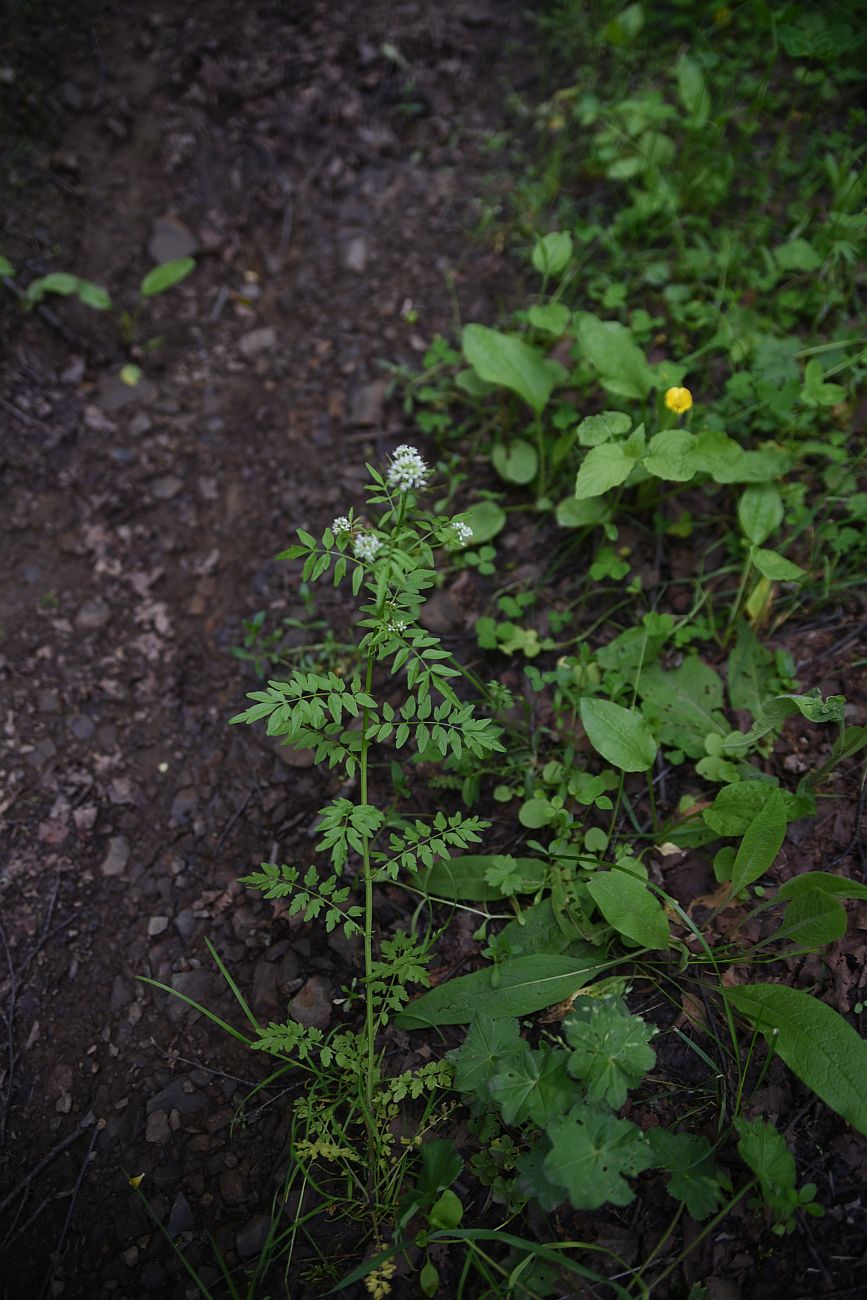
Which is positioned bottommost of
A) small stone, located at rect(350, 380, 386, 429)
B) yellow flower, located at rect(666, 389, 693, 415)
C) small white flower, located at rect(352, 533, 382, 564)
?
small stone, located at rect(350, 380, 386, 429)

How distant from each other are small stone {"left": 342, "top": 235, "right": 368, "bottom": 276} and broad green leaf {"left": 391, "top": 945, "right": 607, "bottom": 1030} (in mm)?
2571

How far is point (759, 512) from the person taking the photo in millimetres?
2139

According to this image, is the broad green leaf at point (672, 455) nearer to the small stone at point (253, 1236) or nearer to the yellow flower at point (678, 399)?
the yellow flower at point (678, 399)

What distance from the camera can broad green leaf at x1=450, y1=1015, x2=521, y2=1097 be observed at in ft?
5.06

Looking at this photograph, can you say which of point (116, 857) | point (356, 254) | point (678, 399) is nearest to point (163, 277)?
point (356, 254)

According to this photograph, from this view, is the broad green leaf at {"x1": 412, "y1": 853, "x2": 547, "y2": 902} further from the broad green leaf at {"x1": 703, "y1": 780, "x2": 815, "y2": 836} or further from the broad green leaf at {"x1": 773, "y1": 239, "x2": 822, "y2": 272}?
the broad green leaf at {"x1": 773, "y1": 239, "x2": 822, "y2": 272}

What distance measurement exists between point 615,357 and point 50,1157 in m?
2.51

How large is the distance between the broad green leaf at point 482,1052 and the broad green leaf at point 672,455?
1.40 m

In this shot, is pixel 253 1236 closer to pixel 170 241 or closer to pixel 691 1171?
pixel 691 1171

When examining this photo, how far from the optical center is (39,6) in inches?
115

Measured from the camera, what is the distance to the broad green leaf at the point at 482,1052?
154 centimetres

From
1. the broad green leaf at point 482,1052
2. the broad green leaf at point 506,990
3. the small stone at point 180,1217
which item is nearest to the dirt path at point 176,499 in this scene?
the small stone at point 180,1217

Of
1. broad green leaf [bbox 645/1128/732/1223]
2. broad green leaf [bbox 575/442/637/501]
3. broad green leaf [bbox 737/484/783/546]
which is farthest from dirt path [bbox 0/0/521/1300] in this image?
broad green leaf [bbox 737/484/783/546]

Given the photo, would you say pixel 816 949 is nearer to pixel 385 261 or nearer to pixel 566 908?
pixel 566 908
